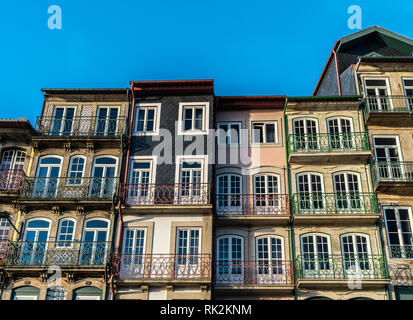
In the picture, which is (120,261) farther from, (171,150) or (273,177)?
(273,177)

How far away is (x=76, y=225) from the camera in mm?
24188

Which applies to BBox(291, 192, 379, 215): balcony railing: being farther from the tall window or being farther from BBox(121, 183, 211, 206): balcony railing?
BBox(121, 183, 211, 206): balcony railing

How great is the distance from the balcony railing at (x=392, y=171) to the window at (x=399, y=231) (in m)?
1.56

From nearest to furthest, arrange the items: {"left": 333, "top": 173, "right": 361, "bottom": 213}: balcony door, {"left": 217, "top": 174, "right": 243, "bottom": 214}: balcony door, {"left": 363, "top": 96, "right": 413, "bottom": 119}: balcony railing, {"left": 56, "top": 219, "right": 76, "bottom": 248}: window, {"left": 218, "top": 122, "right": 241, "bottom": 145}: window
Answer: {"left": 56, "top": 219, "right": 76, "bottom": 248}: window
{"left": 333, "top": 173, "right": 361, "bottom": 213}: balcony door
{"left": 217, "top": 174, "right": 243, "bottom": 214}: balcony door
{"left": 363, "top": 96, "right": 413, "bottom": 119}: balcony railing
{"left": 218, "top": 122, "right": 241, "bottom": 145}: window

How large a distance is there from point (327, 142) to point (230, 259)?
26.7 ft

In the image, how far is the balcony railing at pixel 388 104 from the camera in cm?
2625

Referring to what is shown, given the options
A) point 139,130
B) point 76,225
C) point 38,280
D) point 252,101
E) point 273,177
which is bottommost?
point 38,280

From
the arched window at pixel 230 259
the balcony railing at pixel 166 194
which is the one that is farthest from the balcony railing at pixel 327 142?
the arched window at pixel 230 259

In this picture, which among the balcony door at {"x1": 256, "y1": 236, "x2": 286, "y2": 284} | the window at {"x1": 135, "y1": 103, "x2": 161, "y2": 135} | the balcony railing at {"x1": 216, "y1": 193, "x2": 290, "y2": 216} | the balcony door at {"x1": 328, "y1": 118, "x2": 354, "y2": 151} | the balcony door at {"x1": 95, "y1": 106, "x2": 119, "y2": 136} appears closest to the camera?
the balcony door at {"x1": 256, "y1": 236, "x2": 286, "y2": 284}

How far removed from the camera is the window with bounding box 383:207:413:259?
916 inches

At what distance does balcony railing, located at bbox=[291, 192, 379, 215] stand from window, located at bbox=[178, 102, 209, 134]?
6192 millimetres

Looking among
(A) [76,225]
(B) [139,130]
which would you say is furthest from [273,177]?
(A) [76,225]

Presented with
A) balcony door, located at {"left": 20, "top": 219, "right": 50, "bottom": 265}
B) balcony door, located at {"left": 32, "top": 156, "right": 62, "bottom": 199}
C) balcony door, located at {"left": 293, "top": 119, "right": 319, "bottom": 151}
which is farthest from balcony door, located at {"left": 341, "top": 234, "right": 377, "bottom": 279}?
balcony door, located at {"left": 32, "top": 156, "right": 62, "bottom": 199}

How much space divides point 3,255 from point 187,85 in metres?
12.8
